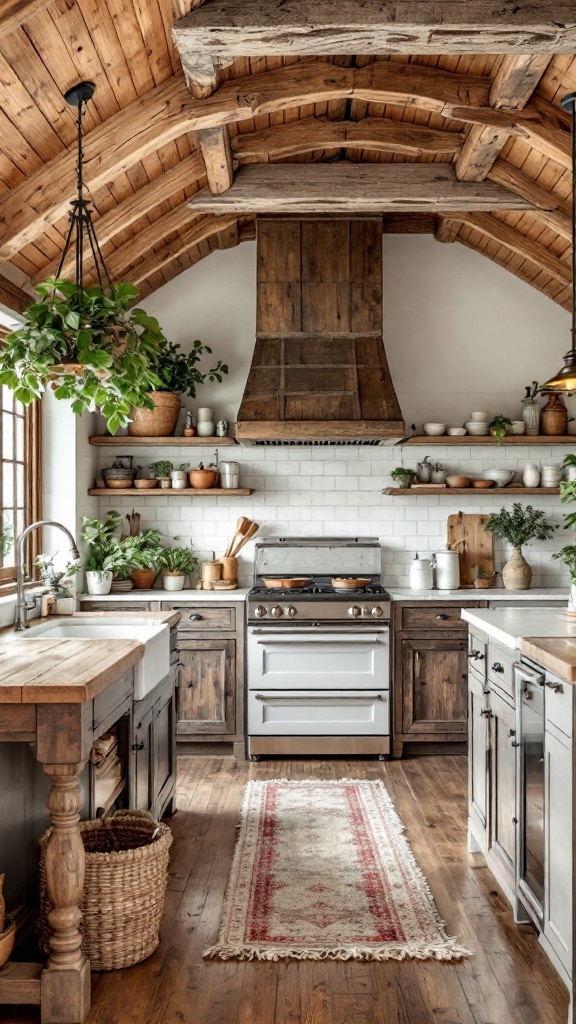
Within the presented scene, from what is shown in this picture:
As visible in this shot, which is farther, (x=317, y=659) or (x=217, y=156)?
(x=317, y=659)

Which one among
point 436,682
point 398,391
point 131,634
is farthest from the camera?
point 398,391

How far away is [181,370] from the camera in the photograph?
613cm

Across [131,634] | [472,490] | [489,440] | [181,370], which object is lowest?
[131,634]

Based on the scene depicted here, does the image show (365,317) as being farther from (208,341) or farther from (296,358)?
(208,341)

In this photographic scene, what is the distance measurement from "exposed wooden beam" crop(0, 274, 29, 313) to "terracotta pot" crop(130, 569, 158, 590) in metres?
2.13

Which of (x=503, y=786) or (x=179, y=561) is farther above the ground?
(x=179, y=561)

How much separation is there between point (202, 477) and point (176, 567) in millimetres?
662

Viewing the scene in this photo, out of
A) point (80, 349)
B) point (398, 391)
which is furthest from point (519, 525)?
point (80, 349)

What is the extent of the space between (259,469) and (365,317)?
135 centimetres

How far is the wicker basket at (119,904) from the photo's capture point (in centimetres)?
288

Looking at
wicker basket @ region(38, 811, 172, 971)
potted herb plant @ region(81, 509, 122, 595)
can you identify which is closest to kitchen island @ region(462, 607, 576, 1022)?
wicker basket @ region(38, 811, 172, 971)

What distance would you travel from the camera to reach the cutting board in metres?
6.30

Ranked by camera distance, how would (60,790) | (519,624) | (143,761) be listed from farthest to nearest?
1. (143,761)
2. (519,624)
3. (60,790)

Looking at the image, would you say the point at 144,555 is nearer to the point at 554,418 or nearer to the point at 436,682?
the point at 436,682
